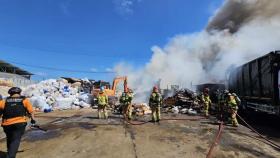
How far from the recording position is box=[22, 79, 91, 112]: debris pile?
65.3 ft

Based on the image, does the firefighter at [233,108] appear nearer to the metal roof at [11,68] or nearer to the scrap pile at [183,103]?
the scrap pile at [183,103]

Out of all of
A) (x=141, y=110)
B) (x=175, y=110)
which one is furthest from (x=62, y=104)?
(x=175, y=110)

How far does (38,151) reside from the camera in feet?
24.1

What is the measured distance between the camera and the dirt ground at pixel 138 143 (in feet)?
23.2

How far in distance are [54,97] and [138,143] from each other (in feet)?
51.9

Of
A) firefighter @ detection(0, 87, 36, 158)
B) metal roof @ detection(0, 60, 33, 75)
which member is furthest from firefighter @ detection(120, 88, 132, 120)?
metal roof @ detection(0, 60, 33, 75)

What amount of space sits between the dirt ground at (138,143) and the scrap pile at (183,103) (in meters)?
6.75

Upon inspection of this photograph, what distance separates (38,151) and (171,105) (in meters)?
12.6

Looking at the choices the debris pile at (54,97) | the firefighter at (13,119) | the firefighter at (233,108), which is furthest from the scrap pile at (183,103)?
the firefighter at (13,119)

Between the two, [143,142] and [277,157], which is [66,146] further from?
[277,157]

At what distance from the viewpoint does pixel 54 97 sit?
22656mm

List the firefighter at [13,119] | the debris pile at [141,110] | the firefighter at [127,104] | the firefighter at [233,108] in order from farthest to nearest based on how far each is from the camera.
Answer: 1. the debris pile at [141,110]
2. the firefighter at [127,104]
3. the firefighter at [233,108]
4. the firefighter at [13,119]

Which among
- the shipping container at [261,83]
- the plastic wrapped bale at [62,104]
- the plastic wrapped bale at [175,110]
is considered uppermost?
the shipping container at [261,83]

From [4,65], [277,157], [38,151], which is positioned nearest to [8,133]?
[38,151]
